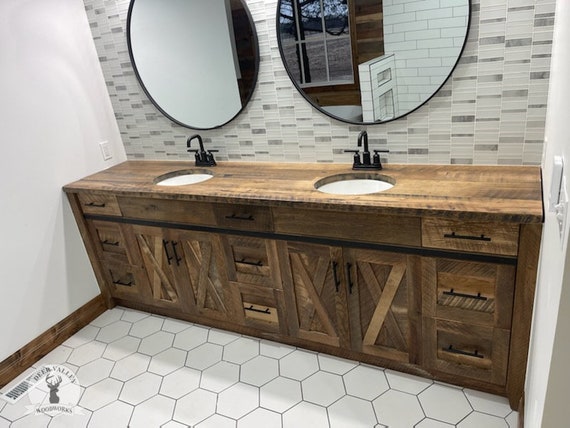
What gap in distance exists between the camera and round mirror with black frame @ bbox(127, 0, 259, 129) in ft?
6.68

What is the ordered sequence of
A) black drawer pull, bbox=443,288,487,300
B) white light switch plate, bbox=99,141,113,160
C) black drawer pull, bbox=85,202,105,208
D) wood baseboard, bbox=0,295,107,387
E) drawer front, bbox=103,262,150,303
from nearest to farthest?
black drawer pull, bbox=443,288,487,300 → wood baseboard, bbox=0,295,107,387 → black drawer pull, bbox=85,202,105,208 → drawer front, bbox=103,262,150,303 → white light switch plate, bbox=99,141,113,160

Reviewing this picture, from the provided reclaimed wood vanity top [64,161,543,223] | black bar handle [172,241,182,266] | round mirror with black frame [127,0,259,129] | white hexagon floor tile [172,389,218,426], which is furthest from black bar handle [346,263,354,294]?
round mirror with black frame [127,0,259,129]

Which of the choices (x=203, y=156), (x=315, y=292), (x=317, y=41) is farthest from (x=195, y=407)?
(x=317, y=41)

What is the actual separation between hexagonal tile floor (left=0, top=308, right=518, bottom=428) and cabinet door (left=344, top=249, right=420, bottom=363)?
164 millimetres

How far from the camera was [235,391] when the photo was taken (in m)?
1.86

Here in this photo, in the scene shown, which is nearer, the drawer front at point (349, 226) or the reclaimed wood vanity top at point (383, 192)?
the reclaimed wood vanity top at point (383, 192)

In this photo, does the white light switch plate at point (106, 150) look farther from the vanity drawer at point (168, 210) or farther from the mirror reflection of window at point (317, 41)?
the mirror reflection of window at point (317, 41)

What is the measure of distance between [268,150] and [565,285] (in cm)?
164

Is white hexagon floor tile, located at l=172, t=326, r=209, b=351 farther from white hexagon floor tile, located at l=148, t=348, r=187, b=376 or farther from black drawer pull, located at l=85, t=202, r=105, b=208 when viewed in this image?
black drawer pull, located at l=85, t=202, r=105, b=208

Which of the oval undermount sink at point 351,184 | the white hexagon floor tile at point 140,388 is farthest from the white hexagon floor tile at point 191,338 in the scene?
the oval undermount sink at point 351,184

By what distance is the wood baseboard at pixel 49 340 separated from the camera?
209cm

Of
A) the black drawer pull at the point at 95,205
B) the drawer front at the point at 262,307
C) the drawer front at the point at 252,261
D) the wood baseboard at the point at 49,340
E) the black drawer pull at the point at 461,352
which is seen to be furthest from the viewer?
the black drawer pull at the point at 95,205

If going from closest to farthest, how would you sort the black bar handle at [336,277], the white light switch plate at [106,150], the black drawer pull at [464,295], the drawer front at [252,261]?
the black drawer pull at [464,295] → the black bar handle at [336,277] → the drawer front at [252,261] → the white light switch plate at [106,150]

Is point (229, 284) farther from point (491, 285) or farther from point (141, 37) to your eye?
point (141, 37)
